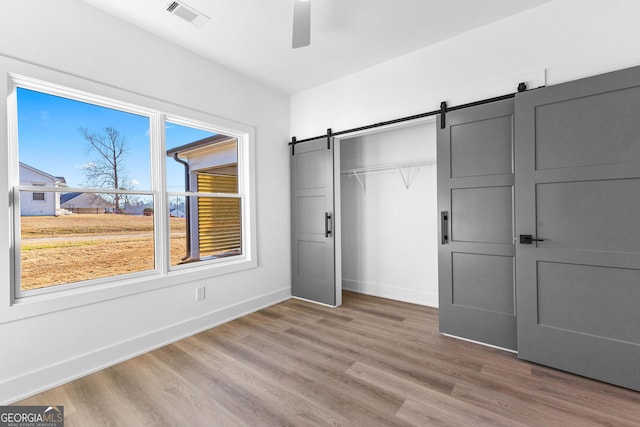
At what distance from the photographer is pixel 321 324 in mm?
3193

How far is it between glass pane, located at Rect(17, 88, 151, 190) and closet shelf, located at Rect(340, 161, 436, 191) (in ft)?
8.88

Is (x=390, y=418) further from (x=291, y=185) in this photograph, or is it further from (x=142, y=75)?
(x=142, y=75)

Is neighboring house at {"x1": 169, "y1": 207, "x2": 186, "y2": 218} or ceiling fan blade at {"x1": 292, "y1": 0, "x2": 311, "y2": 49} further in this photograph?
neighboring house at {"x1": 169, "y1": 207, "x2": 186, "y2": 218}

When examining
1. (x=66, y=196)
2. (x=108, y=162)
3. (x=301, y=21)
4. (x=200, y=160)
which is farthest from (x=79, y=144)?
(x=301, y=21)

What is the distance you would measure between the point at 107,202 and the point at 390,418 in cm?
281

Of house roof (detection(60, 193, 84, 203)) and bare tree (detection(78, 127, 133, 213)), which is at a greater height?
bare tree (detection(78, 127, 133, 213))

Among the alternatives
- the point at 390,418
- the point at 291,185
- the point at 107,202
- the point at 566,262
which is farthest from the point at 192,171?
the point at 566,262

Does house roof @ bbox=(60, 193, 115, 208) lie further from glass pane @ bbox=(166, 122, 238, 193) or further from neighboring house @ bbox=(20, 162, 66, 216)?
glass pane @ bbox=(166, 122, 238, 193)

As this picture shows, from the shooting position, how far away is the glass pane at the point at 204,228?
3061 mm

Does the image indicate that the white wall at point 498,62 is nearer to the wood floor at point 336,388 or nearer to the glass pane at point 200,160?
the glass pane at point 200,160

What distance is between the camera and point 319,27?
267cm

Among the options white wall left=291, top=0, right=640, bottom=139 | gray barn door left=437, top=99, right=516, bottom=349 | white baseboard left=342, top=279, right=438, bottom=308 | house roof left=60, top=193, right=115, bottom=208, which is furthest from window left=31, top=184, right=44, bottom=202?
white baseboard left=342, top=279, right=438, bottom=308

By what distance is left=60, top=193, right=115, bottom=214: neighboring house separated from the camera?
7.73 ft

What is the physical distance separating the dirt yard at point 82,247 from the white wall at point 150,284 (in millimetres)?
215
